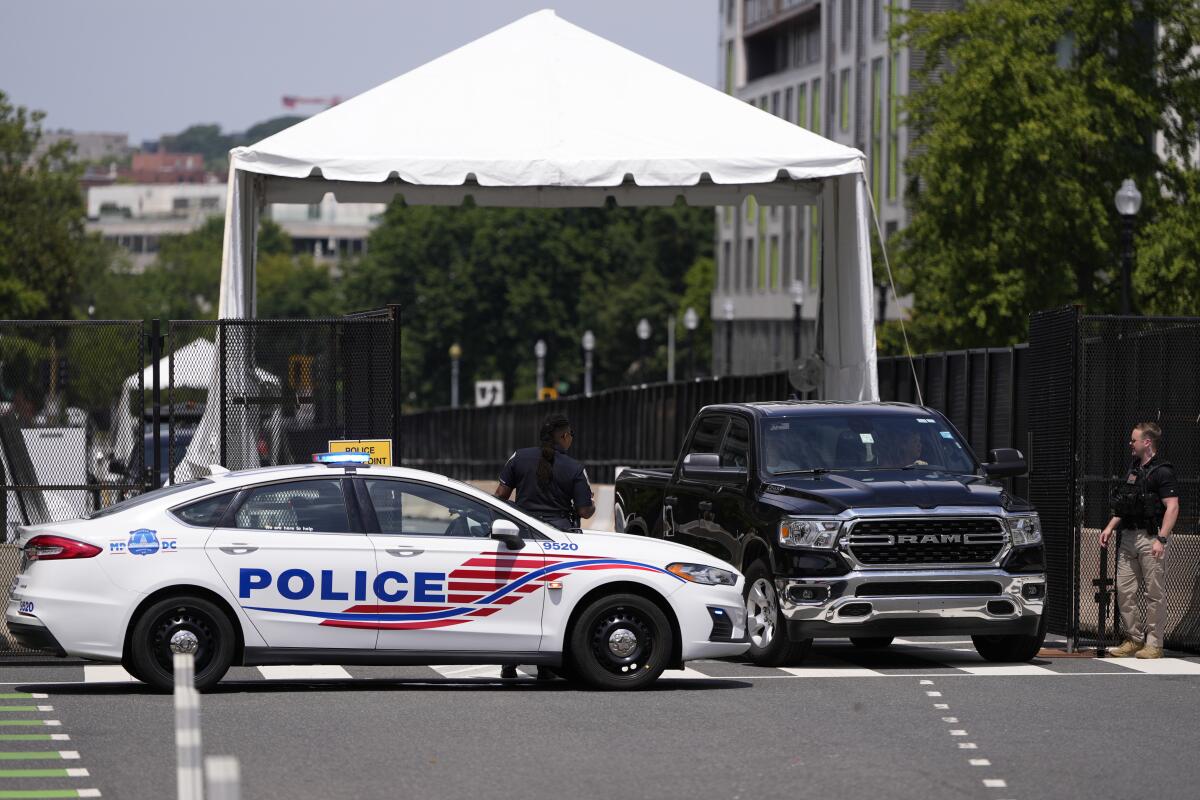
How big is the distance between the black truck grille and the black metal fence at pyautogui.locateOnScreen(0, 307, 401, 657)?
4152 millimetres

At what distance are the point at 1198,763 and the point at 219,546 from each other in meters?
6.08

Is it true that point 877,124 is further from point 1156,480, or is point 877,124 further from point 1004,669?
point 1004,669

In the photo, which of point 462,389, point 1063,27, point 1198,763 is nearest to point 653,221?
point 462,389

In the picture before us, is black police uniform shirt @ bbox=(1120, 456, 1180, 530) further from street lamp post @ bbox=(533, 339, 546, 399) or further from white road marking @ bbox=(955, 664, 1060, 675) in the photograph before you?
street lamp post @ bbox=(533, 339, 546, 399)

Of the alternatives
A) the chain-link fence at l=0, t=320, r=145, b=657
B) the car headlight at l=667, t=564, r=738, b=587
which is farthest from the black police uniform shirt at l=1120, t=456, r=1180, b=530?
the chain-link fence at l=0, t=320, r=145, b=657

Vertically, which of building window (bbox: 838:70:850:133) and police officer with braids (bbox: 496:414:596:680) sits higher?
building window (bbox: 838:70:850:133)

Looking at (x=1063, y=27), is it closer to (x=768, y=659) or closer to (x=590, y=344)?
(x=768, y=659)

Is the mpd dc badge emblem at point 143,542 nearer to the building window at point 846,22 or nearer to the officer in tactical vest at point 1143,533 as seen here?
the officer in tactical vest at point 1143,533

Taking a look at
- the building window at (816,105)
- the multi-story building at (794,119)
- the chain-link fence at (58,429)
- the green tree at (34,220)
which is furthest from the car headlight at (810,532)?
the building window at (816,105)

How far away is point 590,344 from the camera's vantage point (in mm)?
87938

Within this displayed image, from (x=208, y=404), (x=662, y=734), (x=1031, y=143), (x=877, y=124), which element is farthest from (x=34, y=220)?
(x=662, y=734)

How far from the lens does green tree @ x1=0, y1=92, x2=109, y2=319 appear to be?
2911 inches

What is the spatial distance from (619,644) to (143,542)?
10.0ft

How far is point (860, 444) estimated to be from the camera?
16.9 metres
